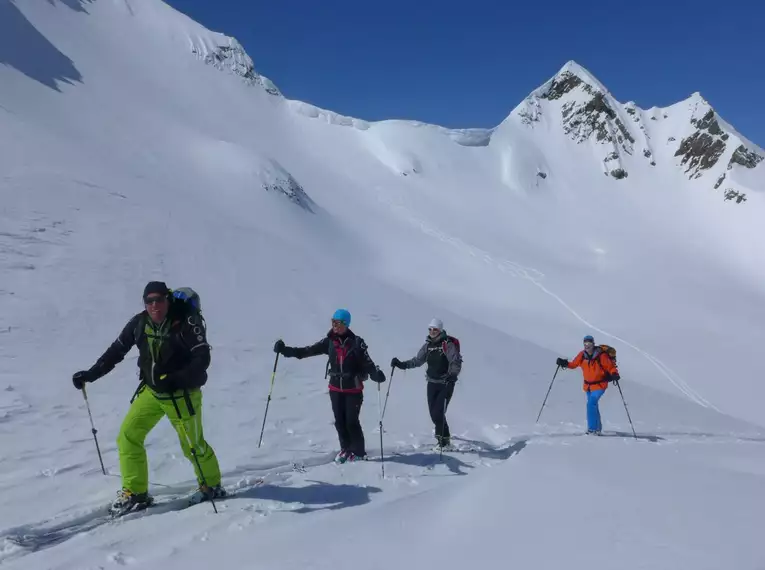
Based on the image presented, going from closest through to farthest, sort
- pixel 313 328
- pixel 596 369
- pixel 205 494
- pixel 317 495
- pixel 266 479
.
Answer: pixel 205 494, pixel 317 495, pixel 266 479, pixel 596 369, pixel 313 328

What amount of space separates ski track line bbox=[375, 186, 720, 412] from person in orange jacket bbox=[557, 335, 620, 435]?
406 inches

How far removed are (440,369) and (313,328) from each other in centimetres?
644

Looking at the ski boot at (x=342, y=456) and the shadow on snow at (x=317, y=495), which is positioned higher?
the ski boot at (x=342, y=456)

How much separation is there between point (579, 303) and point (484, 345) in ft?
51.6

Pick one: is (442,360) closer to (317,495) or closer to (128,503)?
(317,495)

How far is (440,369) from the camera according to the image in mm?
8164

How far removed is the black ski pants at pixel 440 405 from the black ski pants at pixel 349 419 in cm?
154

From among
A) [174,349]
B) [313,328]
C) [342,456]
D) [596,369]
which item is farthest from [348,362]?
[313,328]

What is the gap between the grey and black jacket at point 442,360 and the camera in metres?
8.14

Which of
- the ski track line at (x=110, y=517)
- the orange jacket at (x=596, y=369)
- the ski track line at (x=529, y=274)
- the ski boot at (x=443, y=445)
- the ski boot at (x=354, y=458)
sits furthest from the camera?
the ski track line at (x=529, y=274)

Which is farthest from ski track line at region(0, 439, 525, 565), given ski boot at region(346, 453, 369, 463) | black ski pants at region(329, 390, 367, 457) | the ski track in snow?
black ski pants at region(329, 390, 367, 457)

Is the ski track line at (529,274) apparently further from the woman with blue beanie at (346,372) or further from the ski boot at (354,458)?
the woman with blue beanie at (346,372)

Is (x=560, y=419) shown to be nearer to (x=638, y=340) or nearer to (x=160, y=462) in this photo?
(x=160, y=462)

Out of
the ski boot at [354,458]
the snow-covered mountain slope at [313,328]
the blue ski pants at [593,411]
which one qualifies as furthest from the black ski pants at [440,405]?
the blue ski pants at [593,411]
